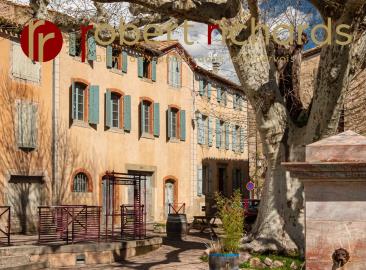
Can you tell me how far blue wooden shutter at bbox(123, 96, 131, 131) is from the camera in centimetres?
2788

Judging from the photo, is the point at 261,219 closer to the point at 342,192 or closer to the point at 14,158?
the point at 342,192

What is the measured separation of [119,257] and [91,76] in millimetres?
10994

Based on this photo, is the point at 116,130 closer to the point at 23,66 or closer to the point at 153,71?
the point at 153,71

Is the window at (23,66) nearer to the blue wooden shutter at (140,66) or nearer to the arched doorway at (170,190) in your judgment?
the blue wooden shutter at (140,66)

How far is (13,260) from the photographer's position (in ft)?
47.2

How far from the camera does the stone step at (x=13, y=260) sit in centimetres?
1421

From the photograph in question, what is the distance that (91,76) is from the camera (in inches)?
1019

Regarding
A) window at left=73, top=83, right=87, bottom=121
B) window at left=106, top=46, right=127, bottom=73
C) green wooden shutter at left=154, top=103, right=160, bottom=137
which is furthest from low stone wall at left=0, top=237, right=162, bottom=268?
green wooden shutter at left=154, top=103, right=160, bottom=137

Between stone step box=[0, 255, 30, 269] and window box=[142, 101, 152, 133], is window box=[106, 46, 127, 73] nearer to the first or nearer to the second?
window box=[142, 101, 152, 133]

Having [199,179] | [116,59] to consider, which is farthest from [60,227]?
[199,179]

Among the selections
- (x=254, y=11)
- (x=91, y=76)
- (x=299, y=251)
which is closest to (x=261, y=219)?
(x=299, y=251)

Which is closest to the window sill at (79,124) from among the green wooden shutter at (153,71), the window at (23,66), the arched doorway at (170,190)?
the window at (23,66)

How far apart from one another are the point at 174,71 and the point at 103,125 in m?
7.02

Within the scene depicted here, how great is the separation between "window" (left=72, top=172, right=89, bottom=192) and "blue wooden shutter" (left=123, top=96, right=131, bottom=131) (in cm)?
338
